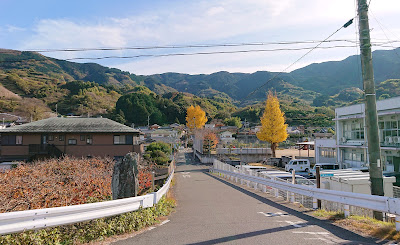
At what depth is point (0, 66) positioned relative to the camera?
15575 centimetres

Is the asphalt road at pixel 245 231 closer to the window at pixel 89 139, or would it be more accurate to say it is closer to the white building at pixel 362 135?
the white building at pixel 362 135

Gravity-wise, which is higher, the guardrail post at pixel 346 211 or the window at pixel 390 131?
the window at pixel 390 131

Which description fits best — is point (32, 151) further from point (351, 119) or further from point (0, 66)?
point (0, 66)

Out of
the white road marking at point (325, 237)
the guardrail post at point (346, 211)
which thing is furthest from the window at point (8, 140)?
the guardrail post at point (346, 211)

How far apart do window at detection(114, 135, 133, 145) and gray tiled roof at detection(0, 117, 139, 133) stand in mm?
728

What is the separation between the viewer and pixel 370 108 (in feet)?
23.3

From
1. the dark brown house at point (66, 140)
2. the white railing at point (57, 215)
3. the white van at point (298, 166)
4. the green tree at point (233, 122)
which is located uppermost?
the green tree at point (233, 122)

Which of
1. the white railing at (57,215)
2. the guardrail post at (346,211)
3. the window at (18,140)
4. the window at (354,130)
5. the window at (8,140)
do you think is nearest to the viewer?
the white railing at (57,215)

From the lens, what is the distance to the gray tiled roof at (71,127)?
27656 mm

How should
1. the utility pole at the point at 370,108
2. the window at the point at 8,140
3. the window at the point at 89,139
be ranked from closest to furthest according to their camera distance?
the utility pole at the point at 370,108
the window at the point at 8,140
the window at the point at 89,139

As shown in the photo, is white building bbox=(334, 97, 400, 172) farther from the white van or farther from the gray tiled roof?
the gray tiled roof

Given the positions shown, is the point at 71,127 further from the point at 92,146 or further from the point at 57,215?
the point at 57,215

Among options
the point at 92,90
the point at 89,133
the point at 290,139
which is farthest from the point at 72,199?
the point at 92,90

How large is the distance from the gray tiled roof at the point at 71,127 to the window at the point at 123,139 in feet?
2.39
